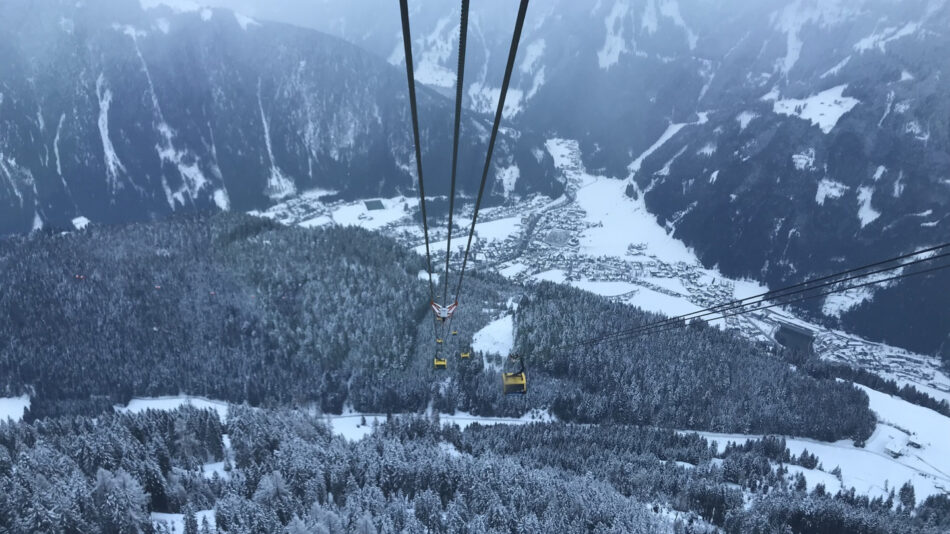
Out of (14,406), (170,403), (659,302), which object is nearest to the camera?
(14,406)

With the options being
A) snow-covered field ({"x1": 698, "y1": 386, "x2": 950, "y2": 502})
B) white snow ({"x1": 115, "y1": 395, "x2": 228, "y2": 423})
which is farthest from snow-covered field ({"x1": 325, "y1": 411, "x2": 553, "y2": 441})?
snow-covered field ({"x1": 698, "y1": 386, "x2": 950, "y2": 502})

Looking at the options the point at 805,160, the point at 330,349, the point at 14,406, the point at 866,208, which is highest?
the point at 805,160

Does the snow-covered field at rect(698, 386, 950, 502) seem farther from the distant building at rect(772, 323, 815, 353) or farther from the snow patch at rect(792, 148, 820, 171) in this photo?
the snow patch at rect(792, 148, 820, 171)

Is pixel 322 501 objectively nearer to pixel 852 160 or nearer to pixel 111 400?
pixel 111 400

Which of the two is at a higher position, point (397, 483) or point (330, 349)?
point (330, 349)

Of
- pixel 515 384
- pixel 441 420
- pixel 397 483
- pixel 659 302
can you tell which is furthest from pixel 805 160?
pixel 397 483

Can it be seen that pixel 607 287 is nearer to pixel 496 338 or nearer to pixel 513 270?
pixel 513 270

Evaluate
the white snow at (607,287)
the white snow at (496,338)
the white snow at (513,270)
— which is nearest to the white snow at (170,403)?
the white snow at (496,338)

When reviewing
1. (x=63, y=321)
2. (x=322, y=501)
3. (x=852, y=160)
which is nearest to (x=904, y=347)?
(x=852, y=160)
